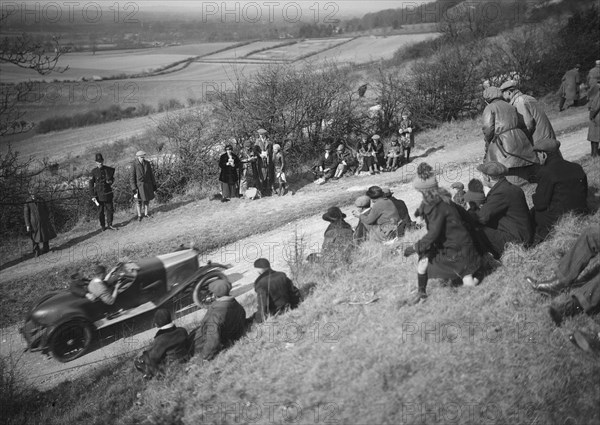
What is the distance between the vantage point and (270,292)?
7824 mm

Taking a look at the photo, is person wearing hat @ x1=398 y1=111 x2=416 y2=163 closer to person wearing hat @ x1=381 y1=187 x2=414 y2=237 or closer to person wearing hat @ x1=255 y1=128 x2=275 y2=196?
person wearing hat @ x1=255 y1=128 x2=275 y2=196

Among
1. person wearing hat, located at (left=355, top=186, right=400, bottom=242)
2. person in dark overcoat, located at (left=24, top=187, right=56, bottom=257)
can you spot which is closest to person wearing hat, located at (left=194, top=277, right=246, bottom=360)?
person wearing hat, located at (left=355, top=186, right=400, bottom=242)

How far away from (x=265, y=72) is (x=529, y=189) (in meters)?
11.2

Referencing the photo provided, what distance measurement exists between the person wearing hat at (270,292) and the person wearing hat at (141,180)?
7317 mm

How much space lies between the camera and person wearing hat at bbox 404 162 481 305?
6.66m

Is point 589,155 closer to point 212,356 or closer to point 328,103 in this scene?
point 328,103

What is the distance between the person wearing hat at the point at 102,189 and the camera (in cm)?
1369

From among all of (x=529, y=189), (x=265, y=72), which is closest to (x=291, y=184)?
(x=265, y=72)

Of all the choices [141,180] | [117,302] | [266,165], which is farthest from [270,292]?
[141,180]

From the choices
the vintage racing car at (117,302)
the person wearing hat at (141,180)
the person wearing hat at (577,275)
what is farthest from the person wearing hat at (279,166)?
the person wearing hat at (577,275)

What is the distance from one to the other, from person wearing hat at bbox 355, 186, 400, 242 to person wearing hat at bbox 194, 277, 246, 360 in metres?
3.09

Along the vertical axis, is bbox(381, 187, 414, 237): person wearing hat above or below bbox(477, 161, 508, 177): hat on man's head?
below

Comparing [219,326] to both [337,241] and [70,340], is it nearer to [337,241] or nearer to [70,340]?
[70,340]

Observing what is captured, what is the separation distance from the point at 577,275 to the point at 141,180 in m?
10.9
